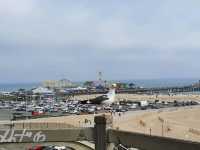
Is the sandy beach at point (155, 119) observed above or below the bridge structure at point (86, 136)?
below

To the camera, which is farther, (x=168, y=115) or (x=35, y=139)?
(x=168, y=115)

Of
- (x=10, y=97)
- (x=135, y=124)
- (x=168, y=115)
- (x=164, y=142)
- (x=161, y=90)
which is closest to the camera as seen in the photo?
(x=164, y=142)

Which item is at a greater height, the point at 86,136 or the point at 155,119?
the point at 86,136

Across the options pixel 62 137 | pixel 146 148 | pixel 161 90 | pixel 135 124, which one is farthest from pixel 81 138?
pixel 161 90

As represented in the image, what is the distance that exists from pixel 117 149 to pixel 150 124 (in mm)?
58347

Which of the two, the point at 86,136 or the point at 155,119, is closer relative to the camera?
the point at 86,136

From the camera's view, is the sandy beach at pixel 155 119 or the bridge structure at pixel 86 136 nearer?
the bridge structure at pixel 86 136

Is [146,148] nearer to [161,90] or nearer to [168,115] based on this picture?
[168,115]

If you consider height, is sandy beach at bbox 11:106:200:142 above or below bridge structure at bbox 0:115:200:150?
below

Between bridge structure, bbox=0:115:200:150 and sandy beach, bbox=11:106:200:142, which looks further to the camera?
sandy beach, bbox=11:106:200:142

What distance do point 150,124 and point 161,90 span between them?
402 feet

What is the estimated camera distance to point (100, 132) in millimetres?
6863

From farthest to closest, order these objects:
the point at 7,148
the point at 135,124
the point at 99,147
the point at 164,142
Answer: the point at 135,124 → the point at 7,148 → the point at 99,147 → the point at 164,142

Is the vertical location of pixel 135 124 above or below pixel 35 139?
below
